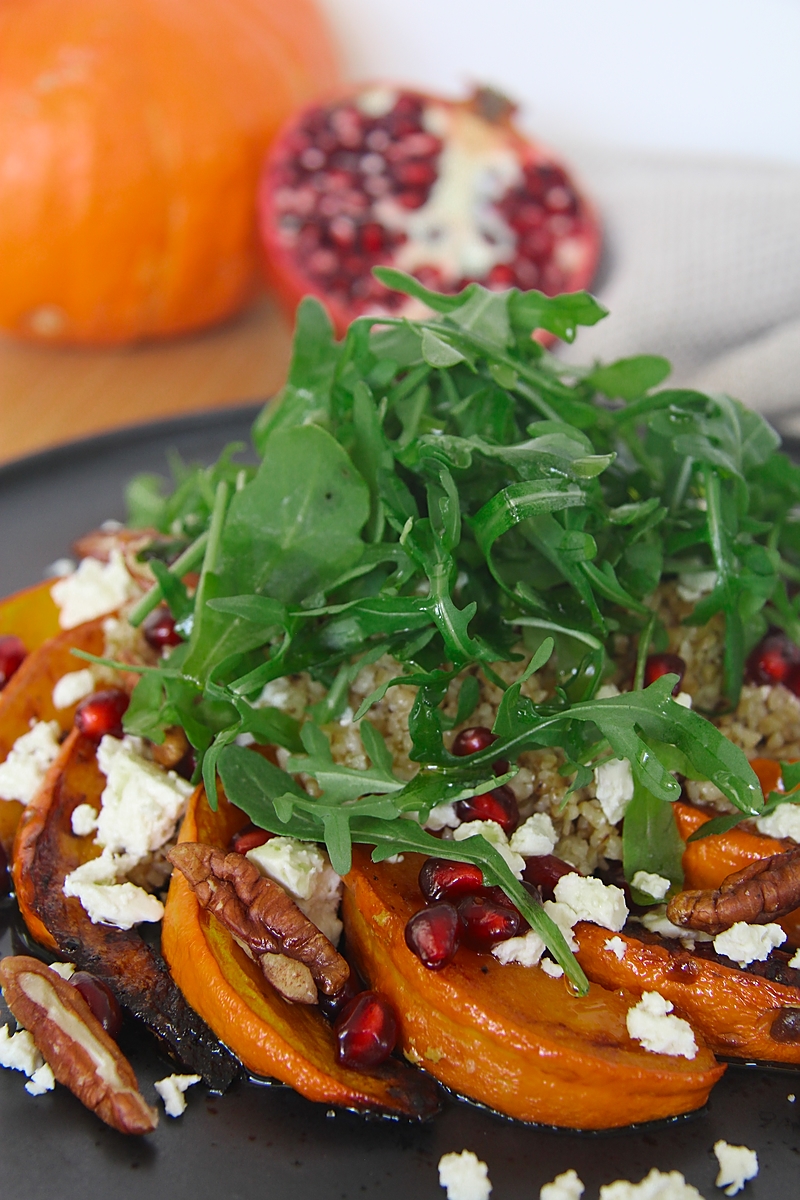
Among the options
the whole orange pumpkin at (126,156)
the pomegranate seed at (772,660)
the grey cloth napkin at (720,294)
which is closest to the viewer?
the pomegranate seed at (772,660)

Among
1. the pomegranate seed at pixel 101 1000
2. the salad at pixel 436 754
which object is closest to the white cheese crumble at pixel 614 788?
the salad at pixel 436 754

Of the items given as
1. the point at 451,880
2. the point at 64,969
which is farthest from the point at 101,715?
the point at 451,880

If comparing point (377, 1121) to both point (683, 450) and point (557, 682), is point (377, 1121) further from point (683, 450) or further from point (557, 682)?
point (683, 450)

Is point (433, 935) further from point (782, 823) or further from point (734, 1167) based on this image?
point (782, 823)

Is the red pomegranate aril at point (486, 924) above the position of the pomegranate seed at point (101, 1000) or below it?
above

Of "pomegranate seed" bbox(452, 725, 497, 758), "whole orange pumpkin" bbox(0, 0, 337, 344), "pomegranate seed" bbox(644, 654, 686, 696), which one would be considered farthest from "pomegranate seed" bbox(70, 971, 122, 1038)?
"whole orange pumpkin" bbox(0, 0, 337, 344)

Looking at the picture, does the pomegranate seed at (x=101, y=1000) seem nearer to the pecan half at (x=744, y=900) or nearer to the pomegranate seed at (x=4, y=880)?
the pomegranate seed at (x=4, y=880)
